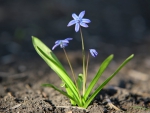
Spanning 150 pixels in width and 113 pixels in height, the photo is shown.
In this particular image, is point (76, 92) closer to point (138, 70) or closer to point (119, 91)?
point (119, 91)

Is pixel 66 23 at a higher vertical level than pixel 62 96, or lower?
higher

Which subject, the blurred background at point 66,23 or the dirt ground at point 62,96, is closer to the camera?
the dirt ground at point 62,96

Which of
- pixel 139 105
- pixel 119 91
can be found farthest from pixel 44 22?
pixel 139 105

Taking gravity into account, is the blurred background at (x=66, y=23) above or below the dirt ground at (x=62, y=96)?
above

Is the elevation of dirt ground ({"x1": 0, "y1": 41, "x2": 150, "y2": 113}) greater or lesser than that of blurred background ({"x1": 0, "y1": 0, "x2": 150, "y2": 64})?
lesser

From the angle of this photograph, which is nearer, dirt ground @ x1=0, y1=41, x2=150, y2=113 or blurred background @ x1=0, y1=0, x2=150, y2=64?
dirt ground @ x1=0, y1=41, x2=150, y2=113
